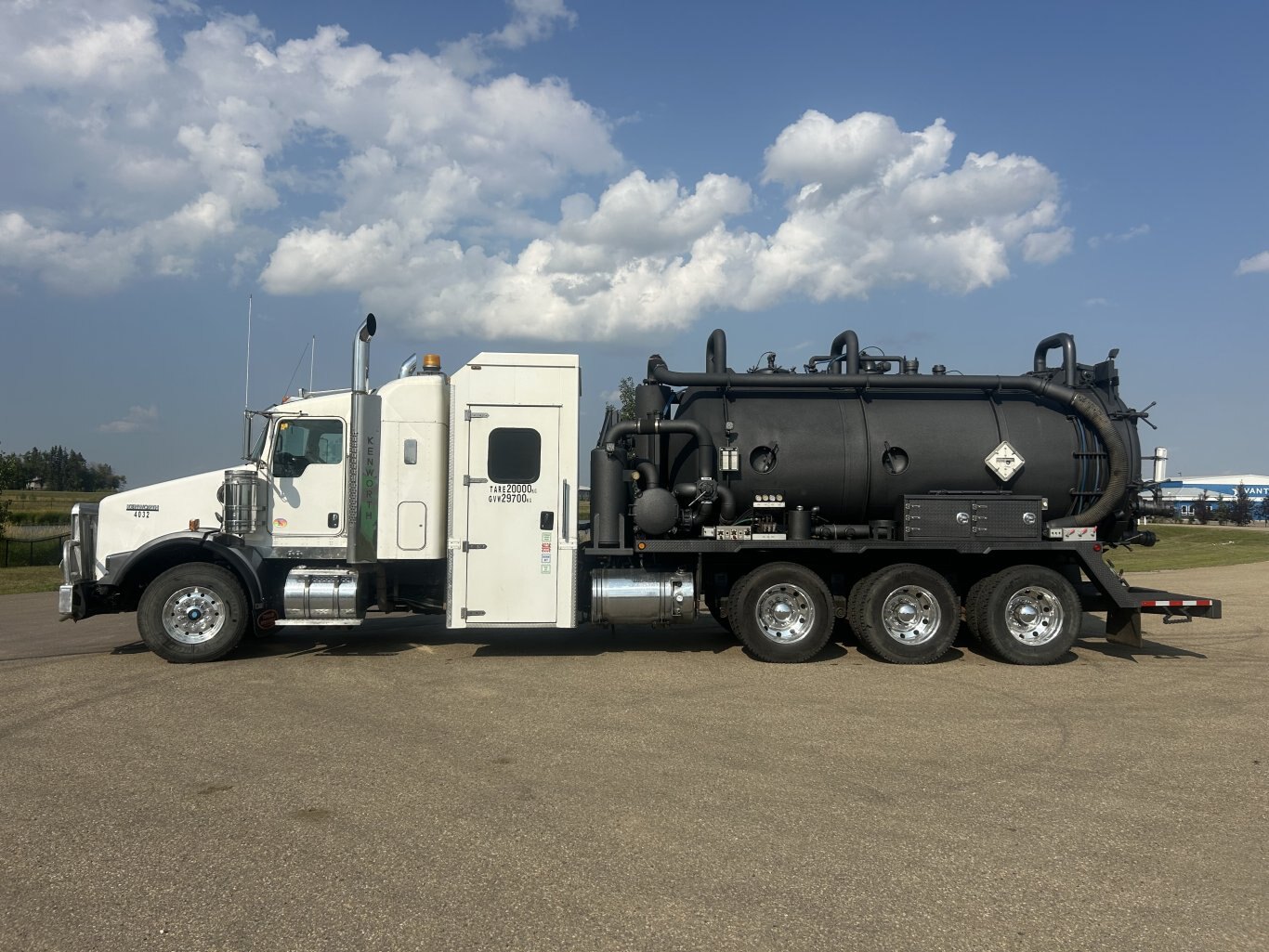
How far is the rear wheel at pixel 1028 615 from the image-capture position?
Answer: 30.9 ft

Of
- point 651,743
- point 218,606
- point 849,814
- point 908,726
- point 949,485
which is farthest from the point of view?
point 949,485

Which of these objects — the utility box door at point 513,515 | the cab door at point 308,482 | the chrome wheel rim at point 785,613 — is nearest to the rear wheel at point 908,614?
the chrome wheel rim at point 785,613

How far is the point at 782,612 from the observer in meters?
9.48

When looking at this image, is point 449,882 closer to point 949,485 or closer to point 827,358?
point 949,485

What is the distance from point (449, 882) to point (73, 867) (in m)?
1.85

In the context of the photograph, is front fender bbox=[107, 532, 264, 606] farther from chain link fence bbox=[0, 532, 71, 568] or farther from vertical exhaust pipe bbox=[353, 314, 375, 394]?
chain link fence bbox=[0, 532, 71, 568]

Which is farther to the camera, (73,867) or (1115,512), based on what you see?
(1115,512)

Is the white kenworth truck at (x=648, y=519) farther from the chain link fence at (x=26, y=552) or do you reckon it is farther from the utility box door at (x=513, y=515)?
the chain link fence at (x=26, y=552)

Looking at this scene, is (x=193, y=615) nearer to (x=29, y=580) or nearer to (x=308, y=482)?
(x=308, y=482)

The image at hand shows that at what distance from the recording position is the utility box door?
929cm

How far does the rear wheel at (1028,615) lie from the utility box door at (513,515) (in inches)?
186

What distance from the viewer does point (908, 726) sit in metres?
6.73

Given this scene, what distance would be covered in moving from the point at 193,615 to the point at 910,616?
307 inches

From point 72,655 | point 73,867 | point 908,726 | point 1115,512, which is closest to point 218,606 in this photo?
point 72,655
